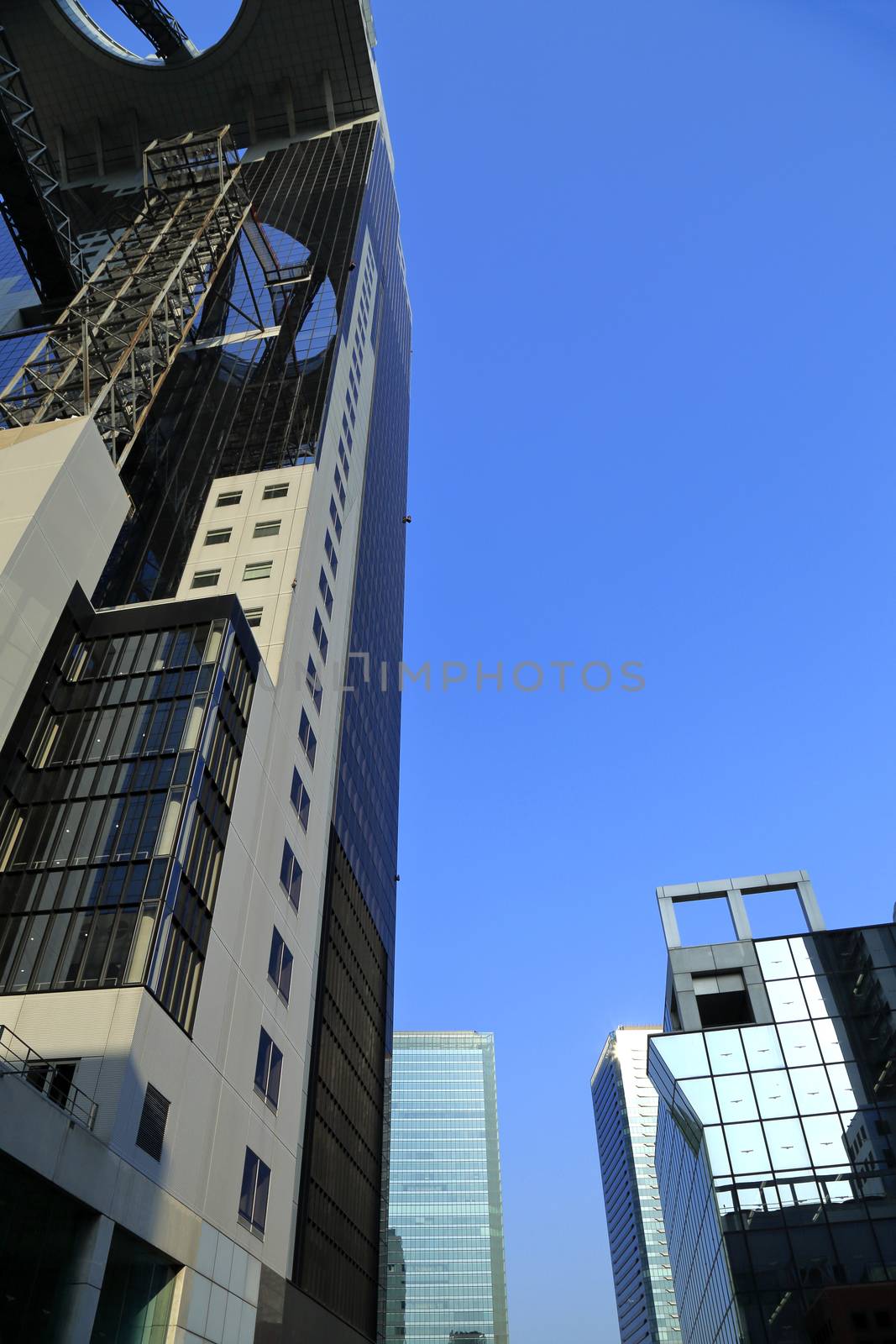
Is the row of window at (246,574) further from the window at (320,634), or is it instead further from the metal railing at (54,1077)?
the metal railing at (54,1077)

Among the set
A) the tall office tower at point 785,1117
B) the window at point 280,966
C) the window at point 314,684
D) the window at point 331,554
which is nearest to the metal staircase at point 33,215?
the window at point 331,554

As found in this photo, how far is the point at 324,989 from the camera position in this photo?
171 ft

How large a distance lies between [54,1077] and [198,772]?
1276 cm

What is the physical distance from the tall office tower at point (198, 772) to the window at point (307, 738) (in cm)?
33

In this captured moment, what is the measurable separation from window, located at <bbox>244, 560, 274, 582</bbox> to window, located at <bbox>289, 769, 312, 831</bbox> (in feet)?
40.1

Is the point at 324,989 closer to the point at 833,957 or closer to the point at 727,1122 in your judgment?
the point at 727,1122

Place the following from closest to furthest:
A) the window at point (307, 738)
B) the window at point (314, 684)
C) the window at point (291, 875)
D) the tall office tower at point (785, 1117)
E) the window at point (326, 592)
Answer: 1. the tall office tower at point (785, 1117)
2. the window at point (291, 875)
3. the window at point (307, 738)
4. the window at point (314, 684)
5. the window at point (326, 592)

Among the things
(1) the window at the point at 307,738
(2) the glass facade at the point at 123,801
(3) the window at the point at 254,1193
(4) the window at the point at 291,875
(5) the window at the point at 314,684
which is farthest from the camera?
(5) the window at the point at 314,684

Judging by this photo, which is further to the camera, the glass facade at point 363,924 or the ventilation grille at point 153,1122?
the glass facade at point 363,924

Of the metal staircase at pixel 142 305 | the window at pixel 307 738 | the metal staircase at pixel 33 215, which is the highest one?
the metal staircase at pixel 33 215

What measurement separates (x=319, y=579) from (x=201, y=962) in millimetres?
30222

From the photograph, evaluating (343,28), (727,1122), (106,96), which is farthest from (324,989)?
(106,96)

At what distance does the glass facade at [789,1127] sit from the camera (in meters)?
41.2

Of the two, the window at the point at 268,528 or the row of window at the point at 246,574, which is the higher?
the window at the point at 268,528
